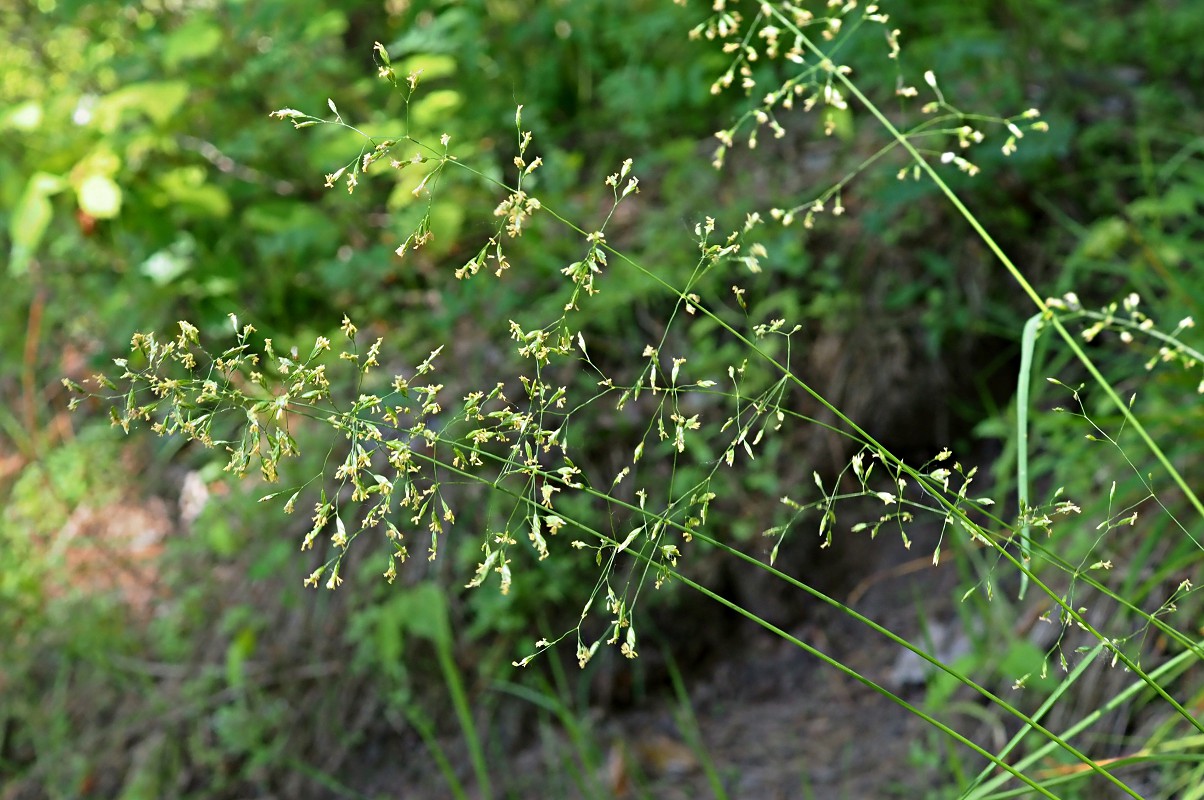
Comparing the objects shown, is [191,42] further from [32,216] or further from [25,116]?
[32,216]

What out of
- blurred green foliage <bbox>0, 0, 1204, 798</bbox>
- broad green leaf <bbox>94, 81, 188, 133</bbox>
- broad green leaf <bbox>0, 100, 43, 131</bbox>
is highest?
broad green leaf <bbox>94, 81, 188, 133</bbox>

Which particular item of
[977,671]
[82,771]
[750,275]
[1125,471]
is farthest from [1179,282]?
[82,771]

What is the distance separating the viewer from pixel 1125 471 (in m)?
2.25

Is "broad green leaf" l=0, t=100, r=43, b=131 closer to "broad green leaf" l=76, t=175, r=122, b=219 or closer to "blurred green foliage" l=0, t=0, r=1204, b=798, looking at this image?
"blurred green foliage" l=0, t=0, r=1204, b=798

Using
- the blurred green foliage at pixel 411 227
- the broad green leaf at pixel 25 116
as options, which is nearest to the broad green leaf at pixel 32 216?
the blurred green foliage at pixel 411 227

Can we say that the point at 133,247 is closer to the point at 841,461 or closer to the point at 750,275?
the point at 750,275

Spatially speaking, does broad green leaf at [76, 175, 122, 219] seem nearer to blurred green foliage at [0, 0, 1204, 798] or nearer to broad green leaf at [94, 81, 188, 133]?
blurred green foliage at [0, 0, 1204, 798]

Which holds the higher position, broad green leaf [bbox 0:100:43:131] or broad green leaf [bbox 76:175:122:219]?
broad green leaf [bbox 0:100:43:131]

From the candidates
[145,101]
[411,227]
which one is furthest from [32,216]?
[411,227]

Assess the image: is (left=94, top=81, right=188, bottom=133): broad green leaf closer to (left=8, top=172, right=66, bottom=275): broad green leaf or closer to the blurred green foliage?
the blurred green foliage

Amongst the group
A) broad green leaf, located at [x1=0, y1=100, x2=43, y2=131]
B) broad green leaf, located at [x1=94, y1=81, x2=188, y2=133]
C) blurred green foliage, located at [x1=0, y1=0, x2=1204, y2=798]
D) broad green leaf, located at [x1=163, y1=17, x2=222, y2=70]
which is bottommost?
blurred green foliage, located at [x1=0, y1=0, x2=1204, y2=798]

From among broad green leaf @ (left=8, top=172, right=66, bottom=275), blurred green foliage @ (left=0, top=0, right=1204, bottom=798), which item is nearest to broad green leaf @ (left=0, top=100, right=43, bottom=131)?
blurred green foliage @ (left=0, top=0, right=1204, bottom=798)

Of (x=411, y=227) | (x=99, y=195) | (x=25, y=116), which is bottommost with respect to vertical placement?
(x=411, y=227)

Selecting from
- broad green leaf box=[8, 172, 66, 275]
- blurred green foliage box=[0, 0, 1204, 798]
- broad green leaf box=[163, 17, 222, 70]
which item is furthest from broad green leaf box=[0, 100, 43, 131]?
broad green leaf box=[163, 17, 222, 70]
